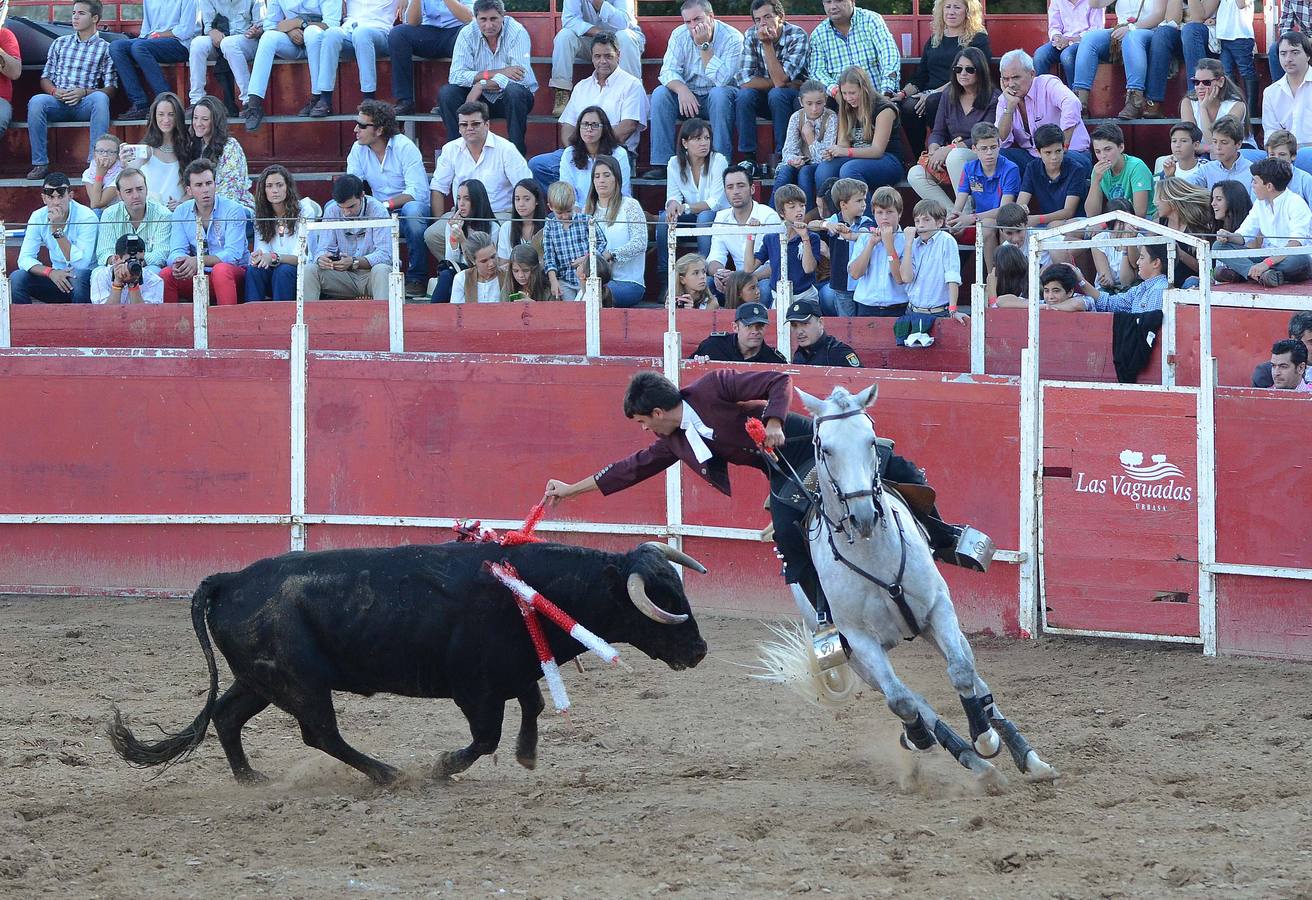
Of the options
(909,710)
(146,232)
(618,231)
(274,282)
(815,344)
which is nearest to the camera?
(909,710)

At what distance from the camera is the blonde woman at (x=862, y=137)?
12.3 m

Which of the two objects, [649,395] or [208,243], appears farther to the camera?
[208,243]

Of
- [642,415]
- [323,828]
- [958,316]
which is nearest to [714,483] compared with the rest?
[642,415]

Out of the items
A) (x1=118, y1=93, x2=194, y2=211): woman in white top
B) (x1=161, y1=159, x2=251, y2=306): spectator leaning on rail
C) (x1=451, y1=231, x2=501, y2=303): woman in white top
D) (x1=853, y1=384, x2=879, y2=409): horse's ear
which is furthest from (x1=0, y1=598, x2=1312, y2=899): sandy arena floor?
(x1=118, y1=93, x2=194, y2=211): woman in white top

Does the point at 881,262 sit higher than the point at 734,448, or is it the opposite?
the point at 881,262

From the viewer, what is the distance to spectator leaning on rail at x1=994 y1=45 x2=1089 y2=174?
480 inches

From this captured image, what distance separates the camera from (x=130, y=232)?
40.2 feet

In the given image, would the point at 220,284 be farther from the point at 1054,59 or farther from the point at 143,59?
the point at 1054,59

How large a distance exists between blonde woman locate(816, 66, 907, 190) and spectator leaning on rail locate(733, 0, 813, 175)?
77 centimetres

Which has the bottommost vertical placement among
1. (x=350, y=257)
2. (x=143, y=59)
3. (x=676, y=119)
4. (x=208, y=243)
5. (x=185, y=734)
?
(x=185, y=734)

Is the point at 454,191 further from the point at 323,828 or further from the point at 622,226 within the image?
the point at 323,828

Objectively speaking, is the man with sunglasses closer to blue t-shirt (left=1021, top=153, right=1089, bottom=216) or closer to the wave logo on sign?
blue t-shirt (left=1021, top=153, right=1089, bottom=216)

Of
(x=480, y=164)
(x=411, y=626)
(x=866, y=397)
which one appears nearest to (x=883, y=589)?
(x=866, y=397)

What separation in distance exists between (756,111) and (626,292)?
2387 mm
